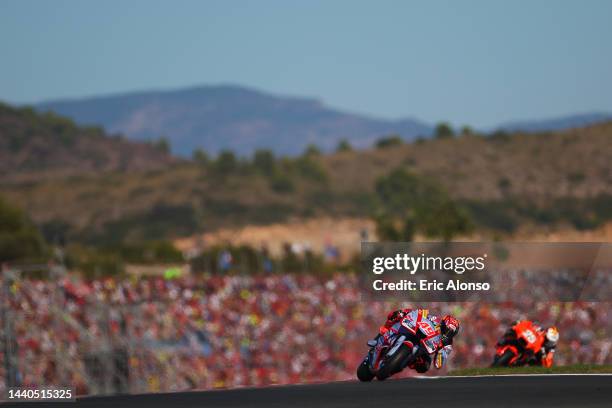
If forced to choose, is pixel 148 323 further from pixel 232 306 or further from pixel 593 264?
pixel 593 264

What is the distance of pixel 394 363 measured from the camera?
17.3 metres

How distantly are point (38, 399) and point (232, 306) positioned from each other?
23.4 meters

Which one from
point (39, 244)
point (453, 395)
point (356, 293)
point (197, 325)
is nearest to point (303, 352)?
point (197, 325)

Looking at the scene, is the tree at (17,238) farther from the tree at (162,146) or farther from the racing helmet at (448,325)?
the tree at (162,146)

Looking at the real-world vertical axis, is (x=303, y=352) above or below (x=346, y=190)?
below

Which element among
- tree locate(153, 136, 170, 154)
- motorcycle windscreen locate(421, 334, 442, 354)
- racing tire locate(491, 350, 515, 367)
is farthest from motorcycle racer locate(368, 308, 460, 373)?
tree locate(153, 136, 170, 154)

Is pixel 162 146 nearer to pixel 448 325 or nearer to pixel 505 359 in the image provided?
pixel 505 359

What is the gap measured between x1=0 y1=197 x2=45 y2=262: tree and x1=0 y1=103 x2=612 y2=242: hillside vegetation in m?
29.7

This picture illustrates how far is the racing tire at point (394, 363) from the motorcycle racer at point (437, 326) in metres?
0.21

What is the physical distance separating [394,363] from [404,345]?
0.35 m

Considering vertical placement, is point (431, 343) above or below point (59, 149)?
below

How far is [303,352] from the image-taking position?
35812 mm

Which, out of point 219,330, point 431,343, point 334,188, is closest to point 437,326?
point 431,343

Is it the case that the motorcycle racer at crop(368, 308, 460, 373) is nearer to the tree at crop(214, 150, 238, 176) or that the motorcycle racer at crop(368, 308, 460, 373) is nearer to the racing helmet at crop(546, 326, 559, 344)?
the racing helmet at crop(546, 326, 559, 344)
